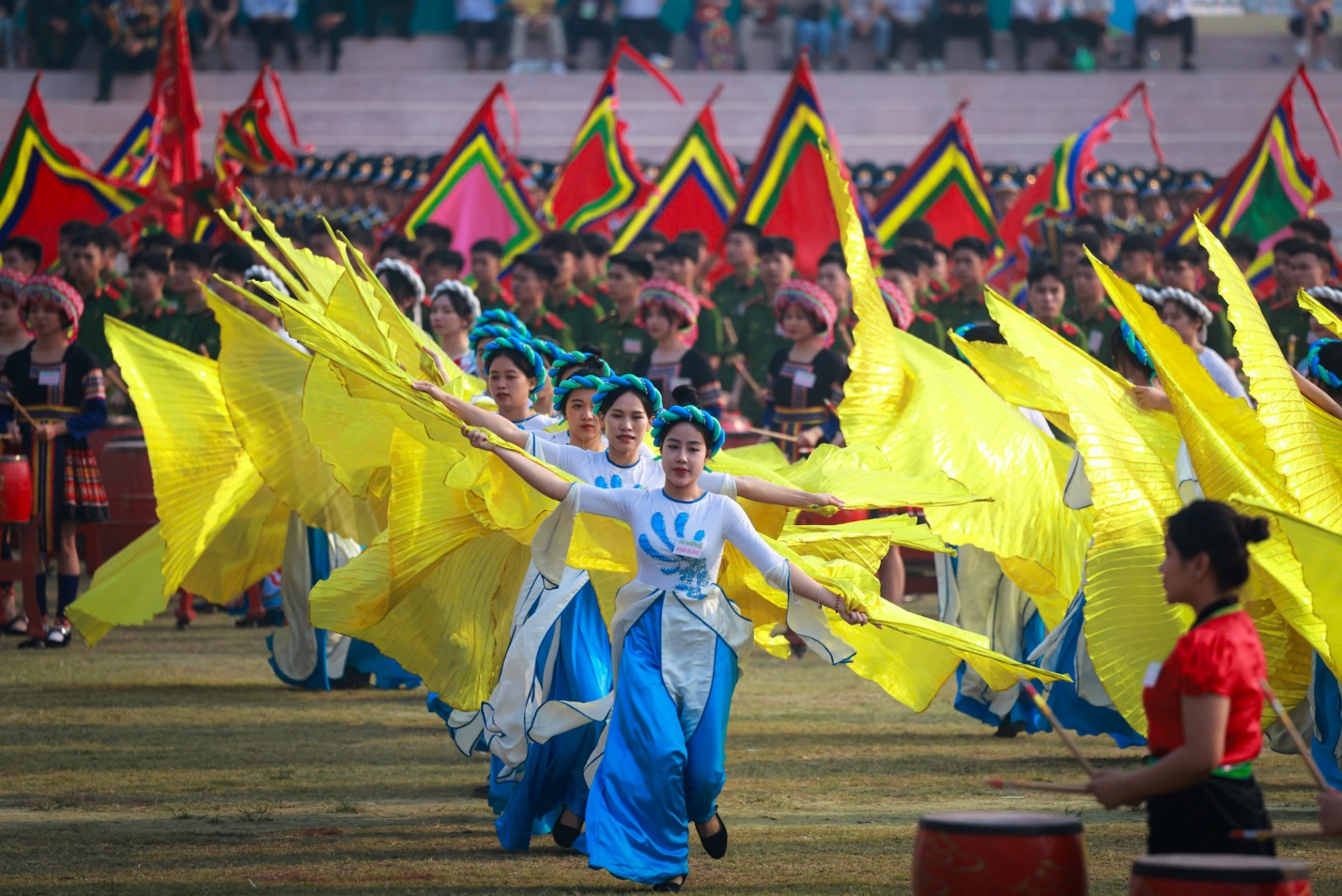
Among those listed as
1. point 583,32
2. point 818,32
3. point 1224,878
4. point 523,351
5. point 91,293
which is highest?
point 818,32

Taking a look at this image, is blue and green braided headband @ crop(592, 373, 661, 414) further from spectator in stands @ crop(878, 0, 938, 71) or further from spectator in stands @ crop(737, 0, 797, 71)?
spectator in stands @ crop(878, 0, 938, 71)

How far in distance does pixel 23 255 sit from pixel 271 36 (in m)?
13.4

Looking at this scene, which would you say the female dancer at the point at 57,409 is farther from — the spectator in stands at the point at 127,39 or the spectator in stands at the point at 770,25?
the spectator in stands at the point at 770,25

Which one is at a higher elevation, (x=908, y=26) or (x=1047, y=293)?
(x=908, y=26)

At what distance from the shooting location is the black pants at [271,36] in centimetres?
2603

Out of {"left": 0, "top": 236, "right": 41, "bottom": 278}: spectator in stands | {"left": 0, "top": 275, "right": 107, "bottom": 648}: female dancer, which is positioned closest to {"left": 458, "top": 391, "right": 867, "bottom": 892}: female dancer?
{"left": 0, "top": 275, "right": 107, "bottom": 648}: female dancer

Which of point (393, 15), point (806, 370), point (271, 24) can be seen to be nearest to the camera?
point (806, 370)

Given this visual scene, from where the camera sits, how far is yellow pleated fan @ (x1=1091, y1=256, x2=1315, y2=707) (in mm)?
5328

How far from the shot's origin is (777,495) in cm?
606

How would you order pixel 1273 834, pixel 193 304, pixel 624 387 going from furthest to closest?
pixel 193 304 < pixel 624 387 < pixel 1273 834

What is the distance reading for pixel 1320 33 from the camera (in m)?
26.5

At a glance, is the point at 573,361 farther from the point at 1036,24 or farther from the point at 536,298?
the point at 1036,24

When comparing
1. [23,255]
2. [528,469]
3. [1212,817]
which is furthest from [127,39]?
[1212,817]

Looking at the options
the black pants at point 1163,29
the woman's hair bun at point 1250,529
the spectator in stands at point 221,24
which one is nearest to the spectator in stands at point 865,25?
the black pants at point 1163,29
